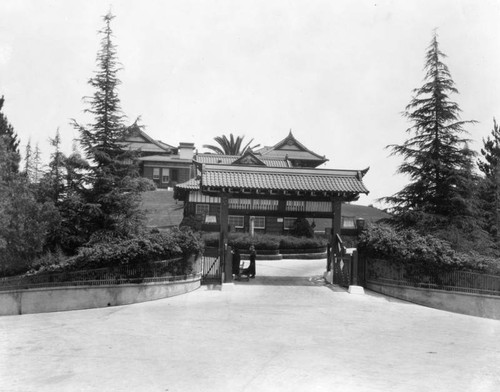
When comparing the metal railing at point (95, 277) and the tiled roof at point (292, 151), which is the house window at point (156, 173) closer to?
the tiled roof at point (292, 151)

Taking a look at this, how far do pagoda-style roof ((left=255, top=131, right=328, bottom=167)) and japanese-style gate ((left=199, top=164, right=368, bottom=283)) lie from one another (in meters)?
37.0

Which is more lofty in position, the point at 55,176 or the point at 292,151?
the point at 292,151

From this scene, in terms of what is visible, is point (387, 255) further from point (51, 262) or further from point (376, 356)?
point (51, 262)

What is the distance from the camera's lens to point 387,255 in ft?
56.0

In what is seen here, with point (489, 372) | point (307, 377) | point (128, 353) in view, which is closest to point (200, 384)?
point (307, 377)

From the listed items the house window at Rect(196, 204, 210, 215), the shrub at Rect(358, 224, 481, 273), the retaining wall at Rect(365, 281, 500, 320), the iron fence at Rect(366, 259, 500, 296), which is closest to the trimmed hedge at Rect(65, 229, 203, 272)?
the shrub at Rect(358, 224, 481, 273)

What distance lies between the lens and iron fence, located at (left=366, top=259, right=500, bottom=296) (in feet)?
51.2

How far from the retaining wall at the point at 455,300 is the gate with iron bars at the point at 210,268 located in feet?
22.4

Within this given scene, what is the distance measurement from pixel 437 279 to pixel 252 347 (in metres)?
9.06

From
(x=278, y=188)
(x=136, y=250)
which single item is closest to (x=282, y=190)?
(x=278, y=188)

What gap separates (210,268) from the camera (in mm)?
18938

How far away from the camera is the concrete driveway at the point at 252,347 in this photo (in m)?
7.34

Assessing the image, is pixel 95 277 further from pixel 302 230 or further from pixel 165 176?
pixel 165 176

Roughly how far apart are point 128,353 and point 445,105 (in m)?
18.5
